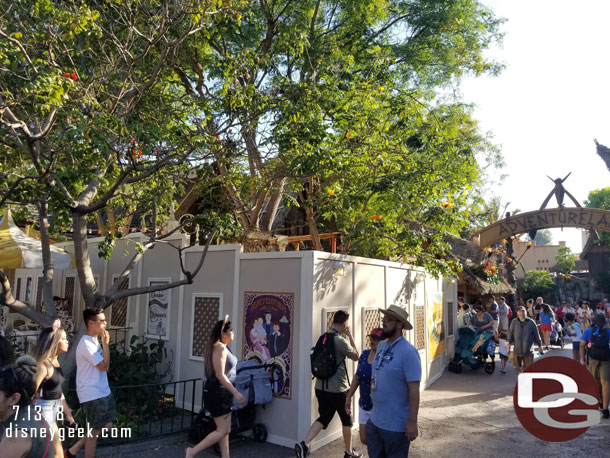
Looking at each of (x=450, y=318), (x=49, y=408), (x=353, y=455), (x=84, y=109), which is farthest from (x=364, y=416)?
(x=450, y=318)

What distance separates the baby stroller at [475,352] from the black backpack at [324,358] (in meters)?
7.38

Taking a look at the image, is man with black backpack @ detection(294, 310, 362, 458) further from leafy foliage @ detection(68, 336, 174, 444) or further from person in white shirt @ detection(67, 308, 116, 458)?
leafy foliage @ detection(68, 336, 174, 444)

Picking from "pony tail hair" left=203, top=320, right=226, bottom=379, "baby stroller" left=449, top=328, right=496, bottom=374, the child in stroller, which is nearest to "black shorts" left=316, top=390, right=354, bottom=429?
"pony tail hair" left=203, top=320, right=226, bottom=379

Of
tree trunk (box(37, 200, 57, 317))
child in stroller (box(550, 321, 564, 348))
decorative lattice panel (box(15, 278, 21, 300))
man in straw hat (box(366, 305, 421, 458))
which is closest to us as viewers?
man in straw hat (box(366, 305, 421, 458))

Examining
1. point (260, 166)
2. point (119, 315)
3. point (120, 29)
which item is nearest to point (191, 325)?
point (119, 315)

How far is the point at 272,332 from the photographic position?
7035 millimetres

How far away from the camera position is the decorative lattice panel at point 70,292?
37.9ft

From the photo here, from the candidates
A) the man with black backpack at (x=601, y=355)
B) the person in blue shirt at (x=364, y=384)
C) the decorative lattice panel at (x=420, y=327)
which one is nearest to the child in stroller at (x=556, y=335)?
the decorative lattice panel at (x=420, y=327)

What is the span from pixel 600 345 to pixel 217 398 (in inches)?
257

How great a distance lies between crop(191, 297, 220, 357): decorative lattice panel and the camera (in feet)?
26.3

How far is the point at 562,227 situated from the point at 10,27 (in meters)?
14.8

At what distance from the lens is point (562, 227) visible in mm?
14039

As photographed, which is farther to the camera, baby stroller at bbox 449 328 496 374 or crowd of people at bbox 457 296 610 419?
baby stroller at bbox 449 328 496 374
